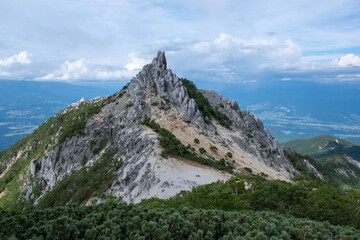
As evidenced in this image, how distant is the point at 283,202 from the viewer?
26250 mm

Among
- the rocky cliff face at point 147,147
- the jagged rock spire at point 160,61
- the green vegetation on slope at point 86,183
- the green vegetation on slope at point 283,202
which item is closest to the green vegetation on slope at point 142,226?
the green vegetation on slope at point 283,202

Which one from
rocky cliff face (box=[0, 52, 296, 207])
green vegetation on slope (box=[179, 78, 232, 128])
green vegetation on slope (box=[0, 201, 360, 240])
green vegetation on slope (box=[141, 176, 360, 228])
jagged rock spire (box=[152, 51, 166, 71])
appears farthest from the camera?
jagged rock spire (box=[152, 51, 166, 71])

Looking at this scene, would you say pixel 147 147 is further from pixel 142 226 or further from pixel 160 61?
pixel 160 61

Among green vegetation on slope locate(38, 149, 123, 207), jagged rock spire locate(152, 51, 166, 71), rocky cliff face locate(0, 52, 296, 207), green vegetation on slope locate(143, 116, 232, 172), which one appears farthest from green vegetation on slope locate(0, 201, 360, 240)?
jagged rock spire locate(152, 51, 166, 71)

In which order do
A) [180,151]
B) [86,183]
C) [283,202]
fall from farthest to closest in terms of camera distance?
[86,183] → [180,151] → [283,202]

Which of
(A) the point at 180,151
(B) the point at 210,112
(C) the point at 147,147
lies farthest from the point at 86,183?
(B) the point at 210,112

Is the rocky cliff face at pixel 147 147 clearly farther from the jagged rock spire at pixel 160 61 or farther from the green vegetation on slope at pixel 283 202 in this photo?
the green vegetation on slope at pixel 283 202

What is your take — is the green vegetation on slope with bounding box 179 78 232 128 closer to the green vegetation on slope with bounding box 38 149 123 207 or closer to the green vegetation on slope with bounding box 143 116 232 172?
the green vegetation on slope with bounding box 143 116 232 172

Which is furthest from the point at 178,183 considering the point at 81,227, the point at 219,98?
the point at 219,98

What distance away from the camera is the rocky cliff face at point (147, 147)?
40031 millimetres

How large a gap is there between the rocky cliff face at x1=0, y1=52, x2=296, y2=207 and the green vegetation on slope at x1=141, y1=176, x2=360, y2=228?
9.45 metres

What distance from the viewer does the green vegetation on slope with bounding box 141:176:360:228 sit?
77.7ft

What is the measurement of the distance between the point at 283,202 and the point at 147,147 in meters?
25.7

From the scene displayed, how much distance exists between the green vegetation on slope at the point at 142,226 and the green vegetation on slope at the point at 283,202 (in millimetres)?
7327
